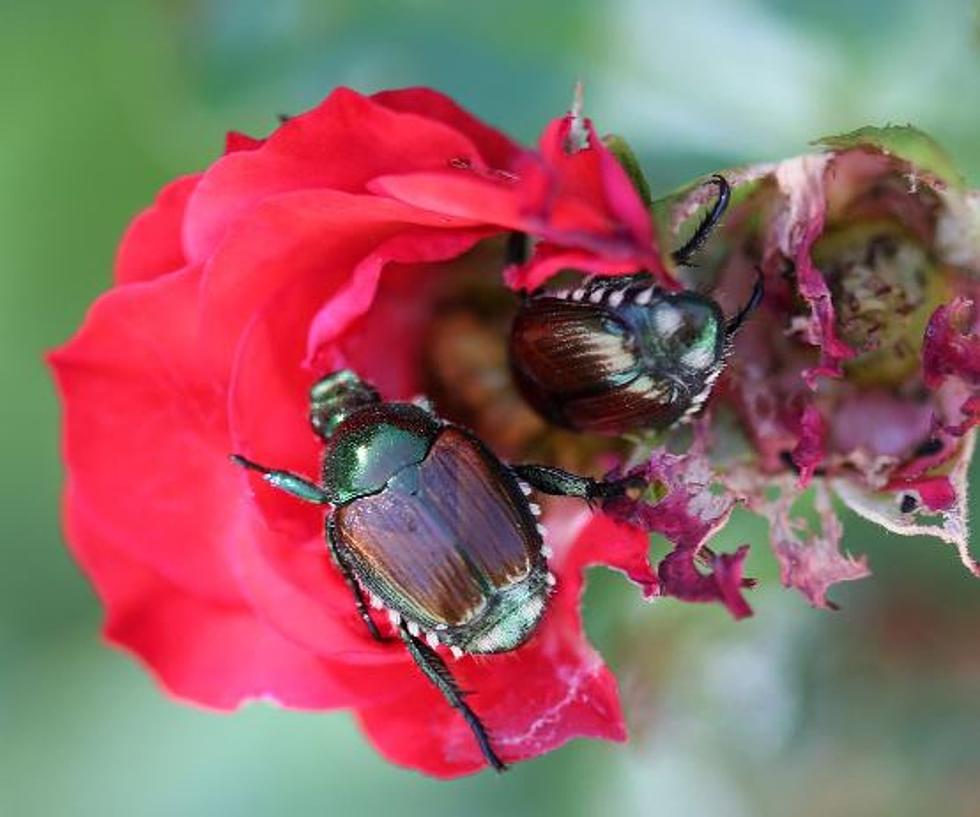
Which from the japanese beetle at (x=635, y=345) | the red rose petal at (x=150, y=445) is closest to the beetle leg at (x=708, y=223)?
the japanese beetle at (x=635, y=345)

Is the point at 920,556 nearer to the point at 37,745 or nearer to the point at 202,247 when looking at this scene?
the point at 202,247

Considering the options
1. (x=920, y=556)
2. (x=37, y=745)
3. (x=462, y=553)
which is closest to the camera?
(x=462, y=553)

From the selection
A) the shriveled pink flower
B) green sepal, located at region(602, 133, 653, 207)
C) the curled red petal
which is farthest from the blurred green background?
the curled red petal

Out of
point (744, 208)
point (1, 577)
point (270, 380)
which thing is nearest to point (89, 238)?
point (1, 577)

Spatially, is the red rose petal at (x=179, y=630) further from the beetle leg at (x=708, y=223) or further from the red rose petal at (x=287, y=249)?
the beetle leg at (x=708, y=223)

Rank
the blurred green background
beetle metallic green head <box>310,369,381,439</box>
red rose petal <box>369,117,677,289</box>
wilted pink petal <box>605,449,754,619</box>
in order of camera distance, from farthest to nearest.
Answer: the blurred green background < beetle metallic green head <box>310,369,381,439</box> < wilted pink petal <box>605,449,754,619</box> < red rose petal <box>369,117,677,289</box>

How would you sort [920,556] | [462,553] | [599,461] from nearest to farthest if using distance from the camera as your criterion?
1. [462,553]
2. [599,461]
3. [920,556]

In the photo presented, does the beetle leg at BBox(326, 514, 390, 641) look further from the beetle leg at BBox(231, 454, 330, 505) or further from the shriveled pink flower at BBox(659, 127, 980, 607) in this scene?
the shriveled pink flower at BBox(659, 127, 980, 607)

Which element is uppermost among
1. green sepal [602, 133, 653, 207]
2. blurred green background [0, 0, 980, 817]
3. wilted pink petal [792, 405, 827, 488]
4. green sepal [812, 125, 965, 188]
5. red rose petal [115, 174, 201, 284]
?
green sepal [812, 125, 965, 188]
